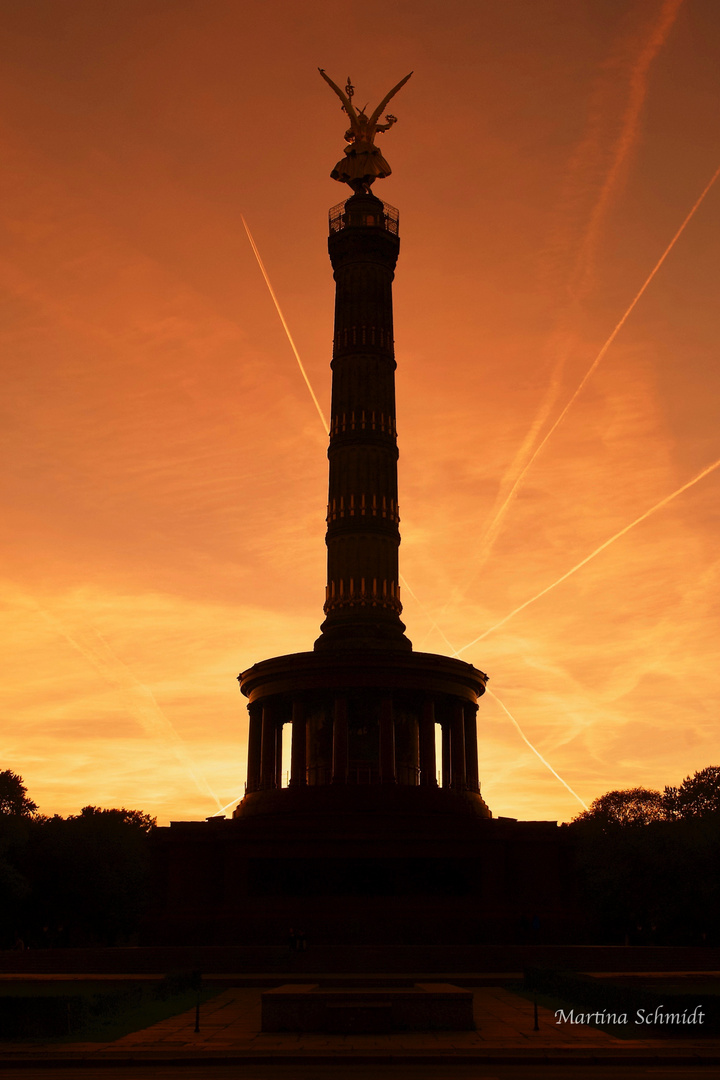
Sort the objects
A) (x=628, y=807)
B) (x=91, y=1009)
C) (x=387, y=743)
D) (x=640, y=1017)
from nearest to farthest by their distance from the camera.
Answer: (x=640, y=1017), (x=91, y=1009), (x=387, y=743), (x=628, y=807)

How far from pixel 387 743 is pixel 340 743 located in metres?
2.05

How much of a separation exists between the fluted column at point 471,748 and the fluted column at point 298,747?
26.0 ft

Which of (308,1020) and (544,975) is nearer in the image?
(308,1020)

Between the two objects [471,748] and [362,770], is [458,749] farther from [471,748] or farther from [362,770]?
[362,770]

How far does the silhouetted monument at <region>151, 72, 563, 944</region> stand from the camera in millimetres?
39125

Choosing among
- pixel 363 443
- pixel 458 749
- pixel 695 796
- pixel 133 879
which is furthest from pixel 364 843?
pixel 695 796

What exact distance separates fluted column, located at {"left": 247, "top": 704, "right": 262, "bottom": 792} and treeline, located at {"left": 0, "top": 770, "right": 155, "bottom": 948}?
14611 millimetres

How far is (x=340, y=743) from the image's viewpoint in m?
45.8

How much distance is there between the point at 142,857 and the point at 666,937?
33882mm

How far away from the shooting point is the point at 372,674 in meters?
45.9

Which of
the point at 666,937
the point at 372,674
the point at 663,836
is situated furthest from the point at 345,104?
the point at 666,937

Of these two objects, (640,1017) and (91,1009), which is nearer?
(640,1017)

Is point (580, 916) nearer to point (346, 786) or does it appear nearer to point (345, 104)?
point (346, 786)

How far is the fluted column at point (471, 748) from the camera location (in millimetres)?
49875
